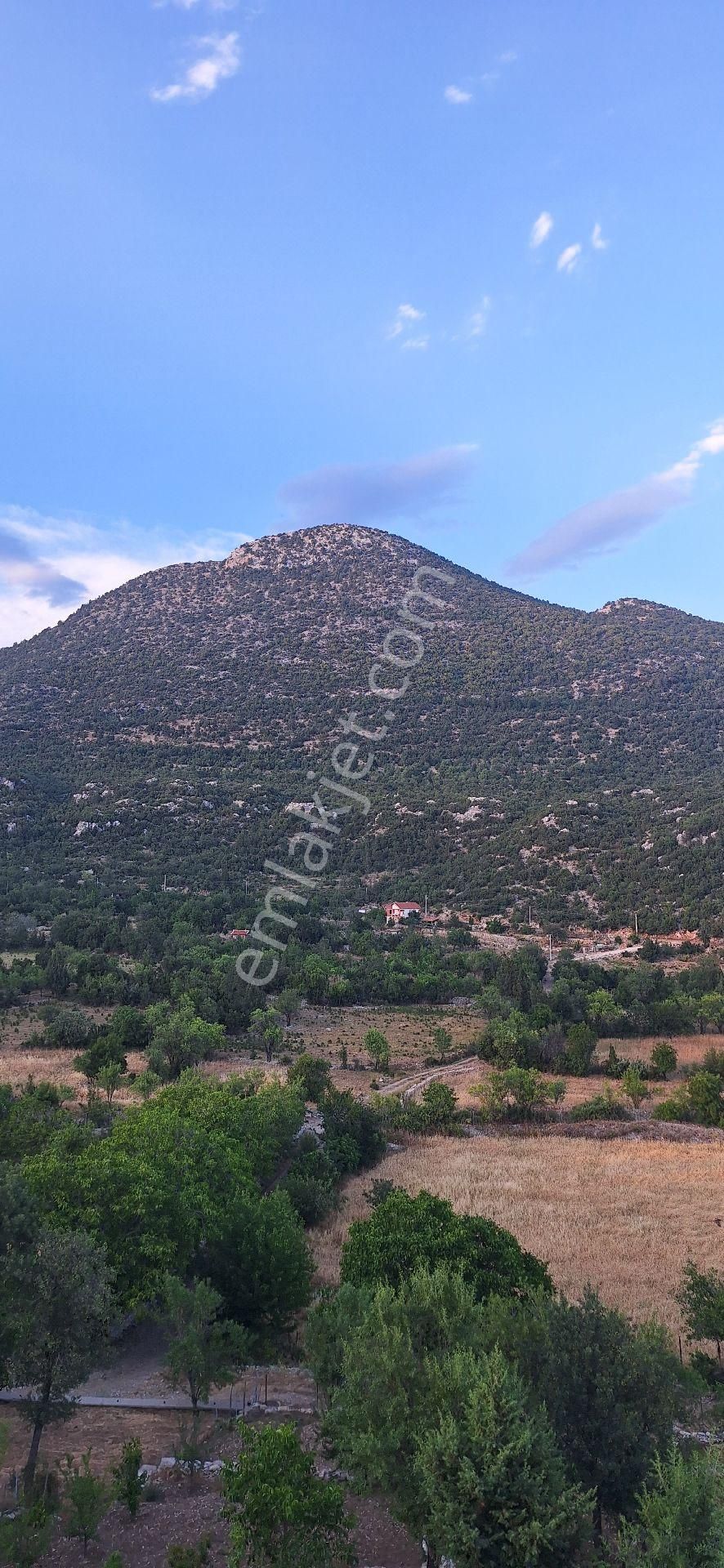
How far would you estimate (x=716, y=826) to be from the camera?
246ft

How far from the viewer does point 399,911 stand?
75.8 metres

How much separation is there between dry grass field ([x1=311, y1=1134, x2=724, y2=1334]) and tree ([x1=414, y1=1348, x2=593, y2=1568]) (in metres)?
9.67

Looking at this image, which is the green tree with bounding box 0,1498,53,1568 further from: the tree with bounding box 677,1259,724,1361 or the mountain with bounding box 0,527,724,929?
the mountain with bounding box 0,527,724,929

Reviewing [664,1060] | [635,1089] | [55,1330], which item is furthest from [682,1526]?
[664,1060]

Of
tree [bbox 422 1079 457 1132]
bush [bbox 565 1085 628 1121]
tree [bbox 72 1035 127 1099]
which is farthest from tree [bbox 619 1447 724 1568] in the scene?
tree [bbox 72 1035 127 1099]

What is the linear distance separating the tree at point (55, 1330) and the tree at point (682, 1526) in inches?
285

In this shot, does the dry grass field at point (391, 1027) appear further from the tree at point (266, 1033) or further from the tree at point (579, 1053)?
the tree at point (579, 1053)

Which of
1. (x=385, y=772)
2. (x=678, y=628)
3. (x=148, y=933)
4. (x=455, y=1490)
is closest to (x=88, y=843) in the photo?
(x=148, y=933)

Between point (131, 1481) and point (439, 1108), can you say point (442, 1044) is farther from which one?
point (131, 1481)

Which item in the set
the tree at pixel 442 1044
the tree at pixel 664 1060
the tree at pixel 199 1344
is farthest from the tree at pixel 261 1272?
the tree at pixel 664 1060

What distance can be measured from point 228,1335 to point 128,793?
8123cm

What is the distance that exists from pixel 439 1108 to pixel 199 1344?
2095 centimetres

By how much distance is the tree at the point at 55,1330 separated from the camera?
10938 mm

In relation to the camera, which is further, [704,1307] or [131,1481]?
[704,1307]
